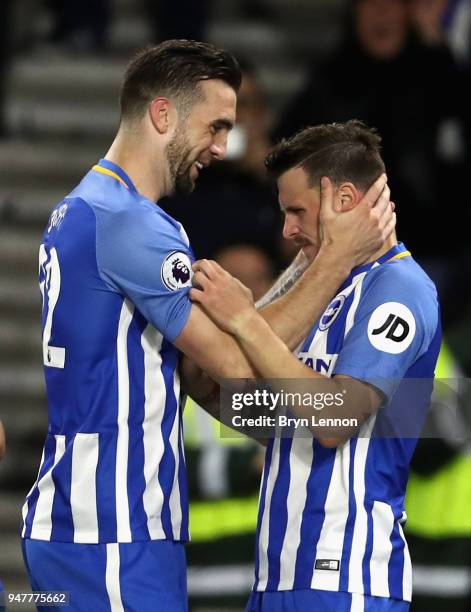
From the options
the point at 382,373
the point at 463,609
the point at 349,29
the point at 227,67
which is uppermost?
the point at 349,29

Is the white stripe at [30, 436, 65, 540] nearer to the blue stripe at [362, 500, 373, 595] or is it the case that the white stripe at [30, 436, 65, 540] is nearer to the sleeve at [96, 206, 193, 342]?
the sleeve at [96, 206, 193, 342]

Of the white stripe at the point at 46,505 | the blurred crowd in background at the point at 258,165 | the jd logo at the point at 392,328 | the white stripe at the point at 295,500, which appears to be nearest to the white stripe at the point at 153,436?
the white stripe at the point at 46,505

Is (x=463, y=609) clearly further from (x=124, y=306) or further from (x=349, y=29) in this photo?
(x=349, y=29)

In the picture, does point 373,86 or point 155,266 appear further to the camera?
point 373,86

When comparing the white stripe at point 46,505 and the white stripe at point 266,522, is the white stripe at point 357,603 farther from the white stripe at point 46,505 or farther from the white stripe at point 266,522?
the white stripe at point 46,505

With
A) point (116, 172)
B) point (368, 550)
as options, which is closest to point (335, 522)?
point (368, 550)

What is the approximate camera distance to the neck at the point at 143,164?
13.1ft

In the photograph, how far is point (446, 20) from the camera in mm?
8305

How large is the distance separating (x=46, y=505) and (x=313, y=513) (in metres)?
0.74

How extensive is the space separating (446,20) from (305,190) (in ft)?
15.1

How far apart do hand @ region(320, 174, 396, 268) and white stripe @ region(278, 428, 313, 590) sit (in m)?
0.53

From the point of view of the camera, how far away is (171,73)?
158 inches

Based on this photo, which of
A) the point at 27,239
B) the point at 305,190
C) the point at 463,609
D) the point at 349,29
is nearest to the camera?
the point at 305,190

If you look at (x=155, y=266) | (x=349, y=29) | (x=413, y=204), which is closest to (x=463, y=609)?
(x=413, y=204)
